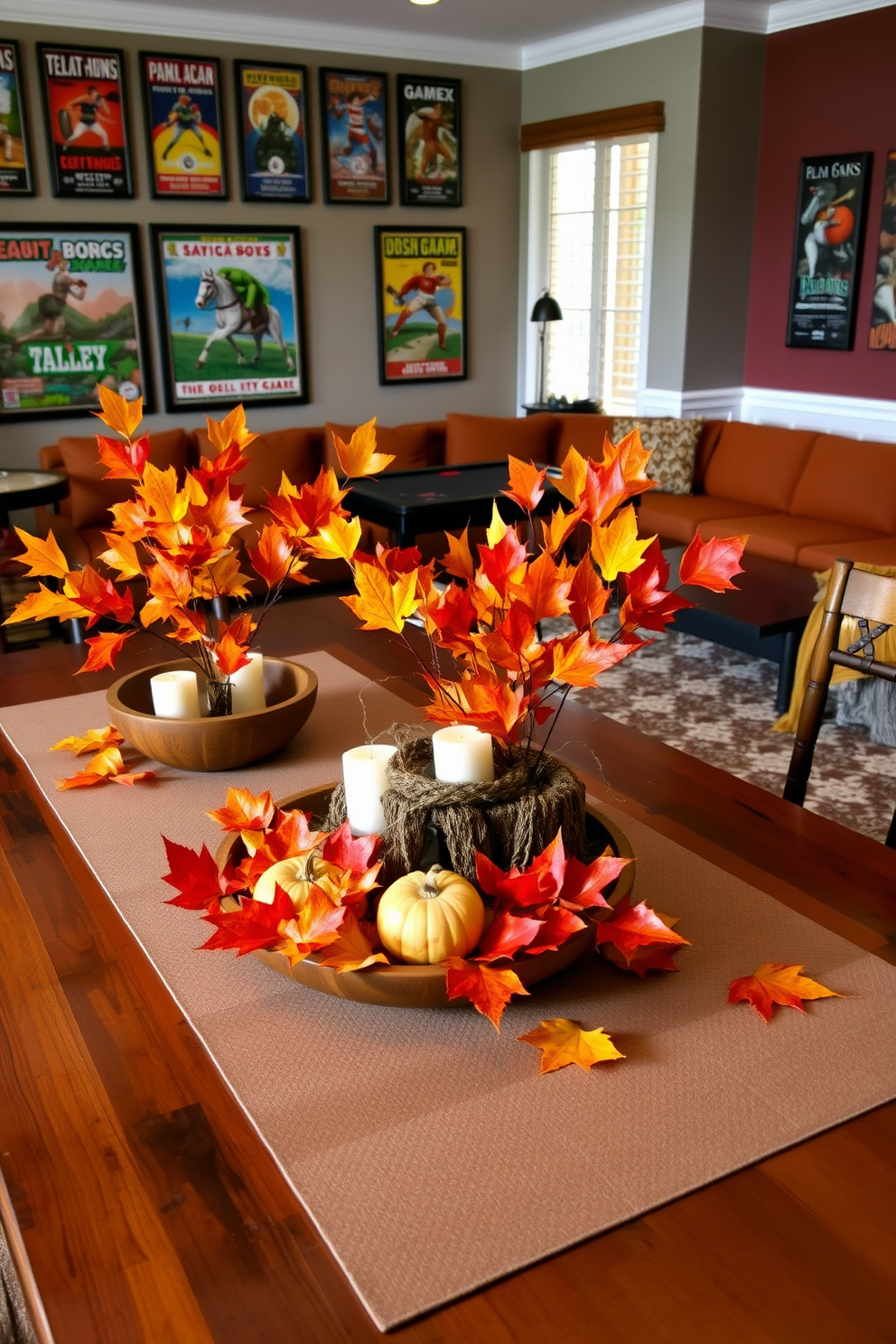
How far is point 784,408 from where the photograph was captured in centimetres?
575

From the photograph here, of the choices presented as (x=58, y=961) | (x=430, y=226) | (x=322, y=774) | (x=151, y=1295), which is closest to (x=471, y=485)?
(x=430, y=226)

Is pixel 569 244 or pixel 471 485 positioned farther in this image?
pixel 569 244

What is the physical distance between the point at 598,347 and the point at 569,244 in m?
0.63

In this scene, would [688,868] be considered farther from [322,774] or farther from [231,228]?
[231,228]

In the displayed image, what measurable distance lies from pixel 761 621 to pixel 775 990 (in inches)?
109

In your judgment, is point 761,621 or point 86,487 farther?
point 86,487

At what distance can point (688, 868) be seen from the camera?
1.20 meters

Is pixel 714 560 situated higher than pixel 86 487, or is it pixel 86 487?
pixel 714 560

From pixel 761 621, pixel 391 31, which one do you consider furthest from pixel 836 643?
pixel 391 31

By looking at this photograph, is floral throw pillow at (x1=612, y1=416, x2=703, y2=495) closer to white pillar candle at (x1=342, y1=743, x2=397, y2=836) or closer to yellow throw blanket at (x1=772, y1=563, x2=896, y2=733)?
yellow throw blanket at (x1=772, y1=563, x2=896, y2=733)

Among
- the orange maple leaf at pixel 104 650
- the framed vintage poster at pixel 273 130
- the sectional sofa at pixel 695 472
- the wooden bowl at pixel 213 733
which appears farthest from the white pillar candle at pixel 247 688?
the framed vintage poster at pixel 273 130

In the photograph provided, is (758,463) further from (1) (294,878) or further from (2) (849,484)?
(1) (294,878)

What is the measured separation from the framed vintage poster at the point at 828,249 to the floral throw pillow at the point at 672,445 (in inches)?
28.8

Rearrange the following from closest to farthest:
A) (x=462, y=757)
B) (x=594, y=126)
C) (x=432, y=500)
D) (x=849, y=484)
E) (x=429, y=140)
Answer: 1. (x=462, y=757)
2. (x=432, y=500)
3. (x=849, y=484)
4. (x=594, y=126)
5. (x=429, y=140)
